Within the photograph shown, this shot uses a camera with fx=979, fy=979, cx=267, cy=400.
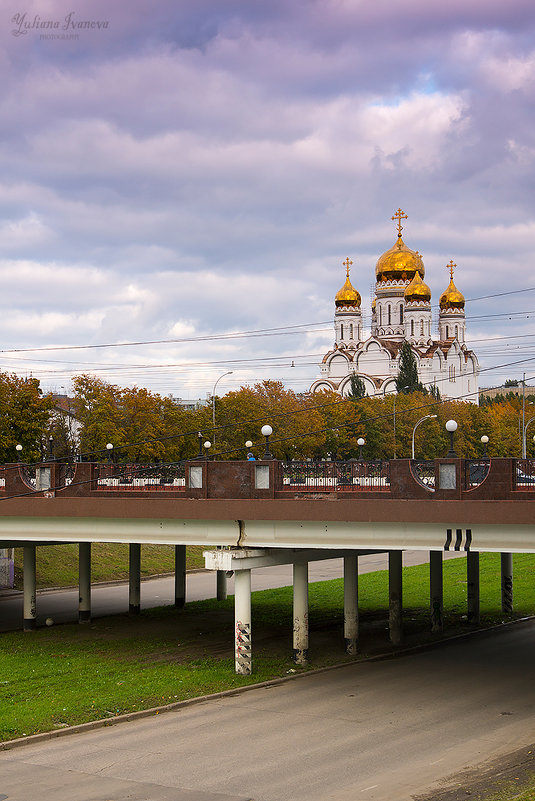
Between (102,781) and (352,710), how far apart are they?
7.55m

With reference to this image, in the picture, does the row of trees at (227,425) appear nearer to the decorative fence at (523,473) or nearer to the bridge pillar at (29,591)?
the bridge pillar at (29,591)

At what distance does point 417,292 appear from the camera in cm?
14462

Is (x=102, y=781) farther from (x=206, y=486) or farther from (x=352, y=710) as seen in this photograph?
(x=206, y=486)

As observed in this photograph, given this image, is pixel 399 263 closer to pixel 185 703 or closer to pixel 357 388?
pixel 357 388

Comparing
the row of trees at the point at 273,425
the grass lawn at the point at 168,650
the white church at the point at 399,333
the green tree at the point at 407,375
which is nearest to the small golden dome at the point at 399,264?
the white church at the point at 399,333

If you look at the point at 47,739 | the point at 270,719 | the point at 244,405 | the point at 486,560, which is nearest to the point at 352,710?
the point at 270,719

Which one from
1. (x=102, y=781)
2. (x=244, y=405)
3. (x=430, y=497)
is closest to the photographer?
(x=102, y=781)

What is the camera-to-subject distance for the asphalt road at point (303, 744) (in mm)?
17938

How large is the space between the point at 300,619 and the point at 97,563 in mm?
27338

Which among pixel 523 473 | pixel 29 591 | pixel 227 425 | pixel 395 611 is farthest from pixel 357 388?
pixel 523 473

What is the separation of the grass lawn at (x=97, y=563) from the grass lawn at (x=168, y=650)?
10546 millimetres

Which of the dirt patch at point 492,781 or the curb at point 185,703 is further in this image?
the curb at point 185,703

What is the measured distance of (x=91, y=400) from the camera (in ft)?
228

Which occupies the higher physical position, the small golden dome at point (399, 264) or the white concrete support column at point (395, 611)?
the small golden dome at point (399, 264)
